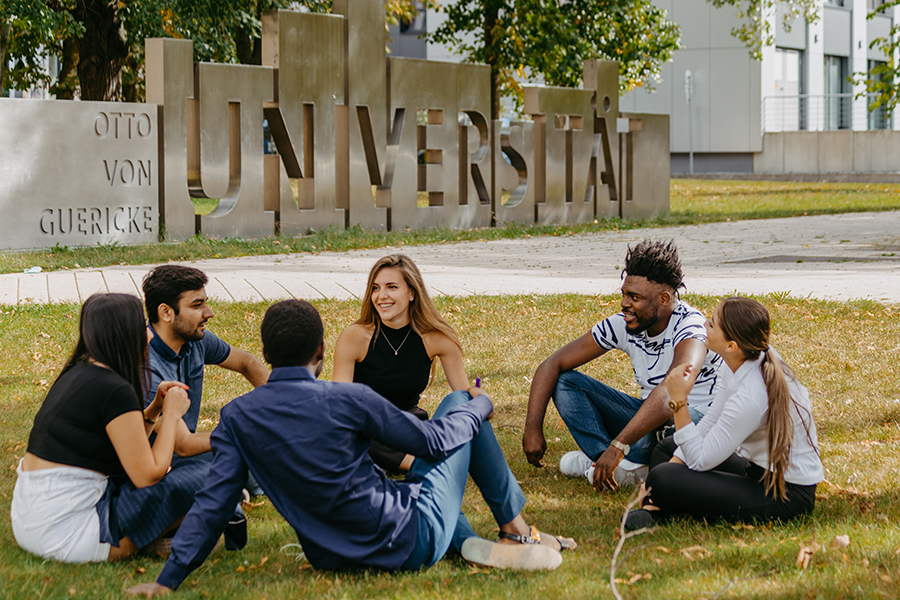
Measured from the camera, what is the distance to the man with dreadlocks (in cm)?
499

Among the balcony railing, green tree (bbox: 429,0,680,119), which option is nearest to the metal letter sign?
green tree (bbox: 429,0,680,119)

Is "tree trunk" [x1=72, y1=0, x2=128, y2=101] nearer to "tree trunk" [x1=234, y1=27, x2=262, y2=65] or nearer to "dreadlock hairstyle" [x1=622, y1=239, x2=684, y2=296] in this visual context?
"tree trunk" [x1=234, y1=27, x2=262, y2=65]

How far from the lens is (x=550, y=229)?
19562 mm

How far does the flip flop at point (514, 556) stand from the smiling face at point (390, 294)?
1435 millimetres

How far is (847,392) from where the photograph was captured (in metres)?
7.21

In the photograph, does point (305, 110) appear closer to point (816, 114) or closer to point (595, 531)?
point (595, 531)

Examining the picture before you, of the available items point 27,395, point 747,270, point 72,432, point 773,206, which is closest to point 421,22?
point 773,206

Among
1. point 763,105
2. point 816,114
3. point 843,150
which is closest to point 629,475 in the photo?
point 763,105

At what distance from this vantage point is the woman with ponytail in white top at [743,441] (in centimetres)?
425

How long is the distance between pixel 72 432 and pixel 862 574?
293 centimetres

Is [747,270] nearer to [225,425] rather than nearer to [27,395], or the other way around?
[27,395]

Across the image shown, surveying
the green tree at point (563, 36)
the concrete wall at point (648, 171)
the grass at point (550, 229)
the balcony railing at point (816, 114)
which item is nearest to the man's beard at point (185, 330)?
the grass at point (550, 229)

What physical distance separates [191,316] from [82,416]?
95cm

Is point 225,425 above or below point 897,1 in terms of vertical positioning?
below
